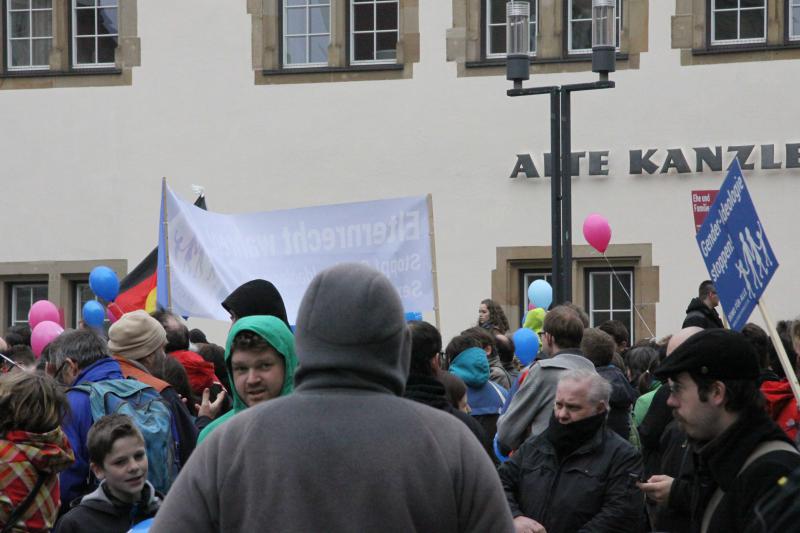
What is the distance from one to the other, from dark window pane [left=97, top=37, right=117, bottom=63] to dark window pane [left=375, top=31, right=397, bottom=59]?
11.0 ft

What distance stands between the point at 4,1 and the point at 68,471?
15280mm

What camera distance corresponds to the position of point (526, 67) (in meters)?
14.1

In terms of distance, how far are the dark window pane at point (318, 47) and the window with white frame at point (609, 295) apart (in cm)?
412

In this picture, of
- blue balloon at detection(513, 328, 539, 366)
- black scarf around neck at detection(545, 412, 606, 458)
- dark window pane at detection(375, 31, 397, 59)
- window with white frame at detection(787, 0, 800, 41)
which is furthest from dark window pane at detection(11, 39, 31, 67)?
black scarf around neck at detection(545, 412, 606, 458)

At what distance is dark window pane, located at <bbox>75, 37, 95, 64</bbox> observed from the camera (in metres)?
20.6

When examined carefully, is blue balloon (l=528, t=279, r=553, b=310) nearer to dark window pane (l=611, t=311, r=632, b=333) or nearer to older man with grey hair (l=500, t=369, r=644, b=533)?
dark window pane (l=611, t=311, r=632, b=333)

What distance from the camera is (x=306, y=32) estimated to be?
20.0 metres

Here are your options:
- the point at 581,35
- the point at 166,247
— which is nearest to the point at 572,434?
the point at 166,247

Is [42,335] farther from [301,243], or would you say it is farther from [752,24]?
[752,24]

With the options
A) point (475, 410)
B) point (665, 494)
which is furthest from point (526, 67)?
point (665, 494)

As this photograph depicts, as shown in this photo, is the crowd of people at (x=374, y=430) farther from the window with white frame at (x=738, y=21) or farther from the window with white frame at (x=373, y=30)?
the window with white frame at (x=373, y=30)

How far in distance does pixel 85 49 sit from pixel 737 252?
601 inches

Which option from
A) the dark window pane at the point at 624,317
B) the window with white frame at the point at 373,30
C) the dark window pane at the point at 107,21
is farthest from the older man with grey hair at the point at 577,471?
the dark window pane at the point at 107,21

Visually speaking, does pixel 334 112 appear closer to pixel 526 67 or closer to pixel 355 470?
pixel 526 67
